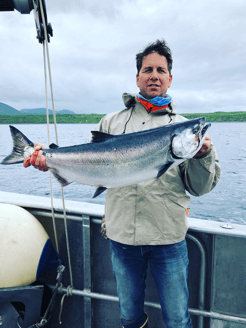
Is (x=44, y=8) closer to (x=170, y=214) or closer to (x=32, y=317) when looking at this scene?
(x=170, y=214)

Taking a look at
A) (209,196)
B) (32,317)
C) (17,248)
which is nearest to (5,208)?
(17,248)

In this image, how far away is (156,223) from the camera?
215 cm

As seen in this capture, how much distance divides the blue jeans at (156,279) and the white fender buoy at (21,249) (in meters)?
0.89

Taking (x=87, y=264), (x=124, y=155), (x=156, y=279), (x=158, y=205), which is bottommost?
(x=87, y=264)

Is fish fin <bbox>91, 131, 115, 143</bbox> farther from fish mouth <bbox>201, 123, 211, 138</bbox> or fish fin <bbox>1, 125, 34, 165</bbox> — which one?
fish mouth <bbox>201, 123, 211, 138</bbox>

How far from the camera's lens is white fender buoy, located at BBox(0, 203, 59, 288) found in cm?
241

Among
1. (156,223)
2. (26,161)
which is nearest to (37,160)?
(26,161)

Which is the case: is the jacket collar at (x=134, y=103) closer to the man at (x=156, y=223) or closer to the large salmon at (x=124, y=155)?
the man at (x=156, y=223)

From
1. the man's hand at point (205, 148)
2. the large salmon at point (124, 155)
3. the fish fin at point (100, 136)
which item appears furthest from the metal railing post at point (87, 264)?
the man's hand at point (205, 148)

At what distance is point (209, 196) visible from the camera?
36.3 ft

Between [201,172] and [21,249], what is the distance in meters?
1.93

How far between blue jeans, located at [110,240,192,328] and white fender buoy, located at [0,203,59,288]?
→ 2.91 feet

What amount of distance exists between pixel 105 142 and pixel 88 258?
166cm

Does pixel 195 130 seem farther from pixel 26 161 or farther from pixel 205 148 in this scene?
pixel 26 161
